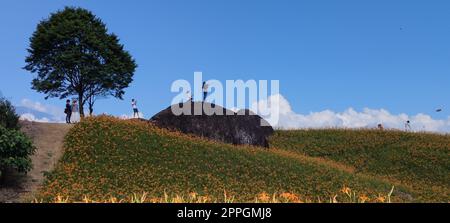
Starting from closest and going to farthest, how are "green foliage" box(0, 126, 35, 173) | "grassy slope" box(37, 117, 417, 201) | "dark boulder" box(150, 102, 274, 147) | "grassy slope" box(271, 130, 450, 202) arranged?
"green foliage" box(0, 126, 35, 173) < "grassy slope" box(37, 117, 417, 201) < "dark boulder" box(150, 102, 274, 147) < "grassy slope" box(271, 130, 450, 202)

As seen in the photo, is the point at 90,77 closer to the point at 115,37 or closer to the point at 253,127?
the point at 115,37

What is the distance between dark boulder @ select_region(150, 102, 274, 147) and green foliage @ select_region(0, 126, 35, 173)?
1241cm

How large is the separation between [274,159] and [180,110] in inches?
365

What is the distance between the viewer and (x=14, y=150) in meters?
24.8

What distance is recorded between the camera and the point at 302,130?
49.0 metres

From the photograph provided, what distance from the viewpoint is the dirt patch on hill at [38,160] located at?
24344 mm

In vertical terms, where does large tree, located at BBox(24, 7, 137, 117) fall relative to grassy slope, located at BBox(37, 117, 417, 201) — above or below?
above

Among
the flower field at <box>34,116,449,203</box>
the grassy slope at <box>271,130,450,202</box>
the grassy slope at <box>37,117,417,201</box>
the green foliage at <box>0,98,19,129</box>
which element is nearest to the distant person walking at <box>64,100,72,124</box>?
the flower field at <box>34,116,449,203</box>

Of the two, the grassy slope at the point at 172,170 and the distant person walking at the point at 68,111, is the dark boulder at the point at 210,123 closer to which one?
the grassy slope at the point at 172,170

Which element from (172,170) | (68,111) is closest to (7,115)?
(172,170)

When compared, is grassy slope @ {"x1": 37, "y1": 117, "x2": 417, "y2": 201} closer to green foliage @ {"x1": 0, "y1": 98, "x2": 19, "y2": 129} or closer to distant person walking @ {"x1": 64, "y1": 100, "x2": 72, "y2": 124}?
green foliage @ {"x1": 0, "y1": 98, "x2": 19, "y2": 129}

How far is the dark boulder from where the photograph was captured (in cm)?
3628
